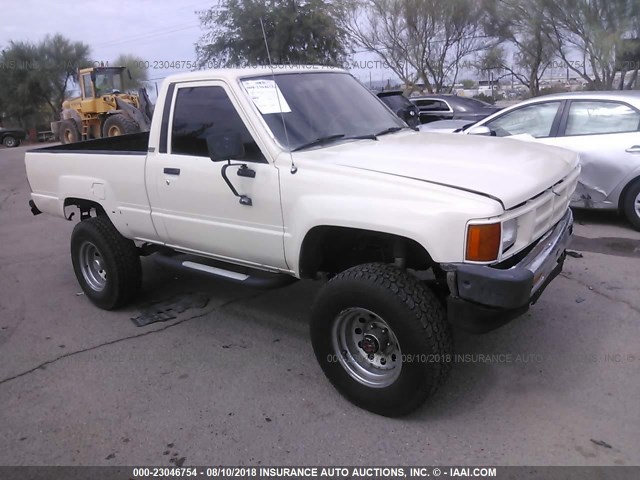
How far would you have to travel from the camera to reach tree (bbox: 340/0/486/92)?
2736 cm

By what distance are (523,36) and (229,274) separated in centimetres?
2475

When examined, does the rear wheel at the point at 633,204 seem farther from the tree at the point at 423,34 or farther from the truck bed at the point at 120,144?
the tree at the point at 423,34

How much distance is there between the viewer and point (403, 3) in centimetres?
2769

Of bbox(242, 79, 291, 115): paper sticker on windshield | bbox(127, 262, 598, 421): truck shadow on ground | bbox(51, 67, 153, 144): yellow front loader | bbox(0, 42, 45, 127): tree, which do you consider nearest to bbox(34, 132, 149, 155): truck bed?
bbox(127, 262, 598, 421): truck shadow on ground

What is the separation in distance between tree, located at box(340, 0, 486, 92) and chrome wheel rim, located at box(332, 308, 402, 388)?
81.1 ft

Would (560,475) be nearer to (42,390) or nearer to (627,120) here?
(42,390)

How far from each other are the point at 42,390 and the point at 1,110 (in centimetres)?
4358

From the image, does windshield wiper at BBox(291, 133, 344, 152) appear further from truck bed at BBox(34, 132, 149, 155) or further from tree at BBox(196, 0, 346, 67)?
tree at BBox(196, 0, 346, 67)

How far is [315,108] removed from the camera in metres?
4.00

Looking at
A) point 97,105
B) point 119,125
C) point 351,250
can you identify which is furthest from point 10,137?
point 351,250

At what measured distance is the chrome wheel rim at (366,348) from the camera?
131 inches

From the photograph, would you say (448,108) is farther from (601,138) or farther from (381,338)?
(381,338)

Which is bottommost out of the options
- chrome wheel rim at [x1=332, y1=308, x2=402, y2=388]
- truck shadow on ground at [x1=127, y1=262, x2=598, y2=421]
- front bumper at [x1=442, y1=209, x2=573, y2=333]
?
truck shadow on ground at [x1=127, y1=262, x2=598, y2=421]

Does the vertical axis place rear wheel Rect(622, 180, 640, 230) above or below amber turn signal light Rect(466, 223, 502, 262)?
below
